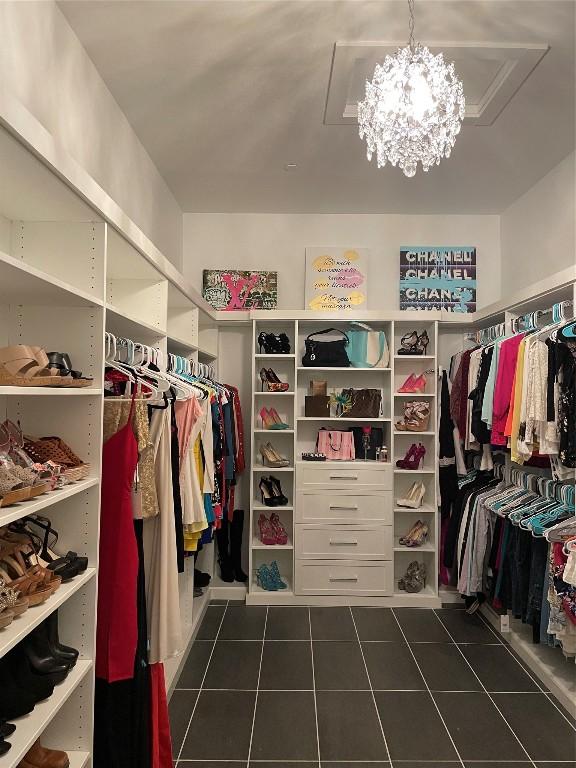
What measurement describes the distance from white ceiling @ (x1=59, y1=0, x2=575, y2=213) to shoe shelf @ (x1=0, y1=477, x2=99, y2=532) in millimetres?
1923

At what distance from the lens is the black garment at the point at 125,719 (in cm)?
178

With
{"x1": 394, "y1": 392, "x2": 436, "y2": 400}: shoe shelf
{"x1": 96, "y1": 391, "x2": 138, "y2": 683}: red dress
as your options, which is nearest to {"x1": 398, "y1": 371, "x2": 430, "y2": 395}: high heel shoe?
{"x1": 394, "y1": 392, "x2": 436, "y2": 400}: shoe shelf

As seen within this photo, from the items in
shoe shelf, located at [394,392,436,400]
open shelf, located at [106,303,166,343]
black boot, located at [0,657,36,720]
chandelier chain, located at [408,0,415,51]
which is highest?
chandelier chain, located at [408,0,415,51]

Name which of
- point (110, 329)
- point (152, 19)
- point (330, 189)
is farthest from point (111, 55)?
point (330, 189)

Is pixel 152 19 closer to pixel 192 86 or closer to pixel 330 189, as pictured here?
pixel 192 86

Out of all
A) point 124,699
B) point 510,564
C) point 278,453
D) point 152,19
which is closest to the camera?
point 124,699

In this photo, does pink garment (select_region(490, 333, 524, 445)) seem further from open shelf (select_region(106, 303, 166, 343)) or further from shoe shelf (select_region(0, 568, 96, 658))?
shoe shelf (select_region(0, 568, 96, 658))

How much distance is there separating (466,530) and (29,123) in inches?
131

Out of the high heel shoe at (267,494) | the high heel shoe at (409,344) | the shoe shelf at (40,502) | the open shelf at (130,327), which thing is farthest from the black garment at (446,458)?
the shoe shelf at (40,502)

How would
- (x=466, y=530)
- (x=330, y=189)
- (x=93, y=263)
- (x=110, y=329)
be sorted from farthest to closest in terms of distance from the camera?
(x=330, y=189), (x=466, y=530), (x=110, y=329), (x=93, y=263)

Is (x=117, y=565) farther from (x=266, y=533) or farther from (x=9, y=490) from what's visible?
(x=266, y=533)

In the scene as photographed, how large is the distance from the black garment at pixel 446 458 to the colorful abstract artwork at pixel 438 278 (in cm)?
71

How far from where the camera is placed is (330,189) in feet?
12.5

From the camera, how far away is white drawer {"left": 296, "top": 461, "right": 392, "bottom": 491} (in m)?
3.80
